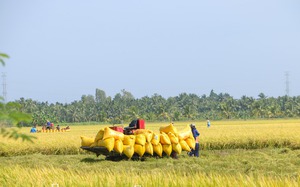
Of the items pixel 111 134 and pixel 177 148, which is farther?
pixel 177 148

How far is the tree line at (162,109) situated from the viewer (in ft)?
372

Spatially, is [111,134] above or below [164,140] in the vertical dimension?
above

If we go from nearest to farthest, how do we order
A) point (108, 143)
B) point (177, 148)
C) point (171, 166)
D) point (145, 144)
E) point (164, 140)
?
point (171, 166) < point (108, 143) < point (145, 144) < point (164, 140) < point (177, 148)

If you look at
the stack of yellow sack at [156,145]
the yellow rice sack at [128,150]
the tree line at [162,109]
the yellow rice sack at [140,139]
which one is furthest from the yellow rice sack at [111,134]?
the tree line at [162,109]

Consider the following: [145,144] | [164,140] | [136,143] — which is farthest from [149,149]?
[164,140]

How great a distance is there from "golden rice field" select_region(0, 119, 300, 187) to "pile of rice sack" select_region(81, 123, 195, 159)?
0.37 m

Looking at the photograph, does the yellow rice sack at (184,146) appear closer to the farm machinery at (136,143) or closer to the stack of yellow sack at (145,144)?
the farm machinery at (136,143)

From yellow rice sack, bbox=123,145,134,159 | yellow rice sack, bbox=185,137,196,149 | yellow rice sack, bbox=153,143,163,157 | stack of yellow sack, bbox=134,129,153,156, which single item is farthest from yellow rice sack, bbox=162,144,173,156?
yellow rice sack, bbox=123,145,134,159

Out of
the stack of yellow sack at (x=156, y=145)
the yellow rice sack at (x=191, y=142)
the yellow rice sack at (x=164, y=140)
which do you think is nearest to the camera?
the stack of yellow sack at (x=156, y=145)

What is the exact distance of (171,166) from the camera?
14273mm

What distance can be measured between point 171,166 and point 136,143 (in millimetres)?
2132

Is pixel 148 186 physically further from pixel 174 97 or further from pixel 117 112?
pixel 174 97

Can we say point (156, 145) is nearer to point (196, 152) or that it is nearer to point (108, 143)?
point (108, 143)

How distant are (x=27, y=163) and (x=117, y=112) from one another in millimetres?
106548
